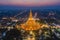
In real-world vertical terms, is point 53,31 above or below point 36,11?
below

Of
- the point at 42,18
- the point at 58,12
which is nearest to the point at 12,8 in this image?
the point at 42,18

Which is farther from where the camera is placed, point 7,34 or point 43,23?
point 43,23

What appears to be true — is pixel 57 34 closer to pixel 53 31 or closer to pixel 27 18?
pixel 53 31

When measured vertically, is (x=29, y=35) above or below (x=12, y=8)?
below

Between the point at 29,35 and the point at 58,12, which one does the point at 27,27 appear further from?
the point at 58,12

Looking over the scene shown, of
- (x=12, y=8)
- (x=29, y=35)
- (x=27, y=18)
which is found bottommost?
(x=29, y=35)

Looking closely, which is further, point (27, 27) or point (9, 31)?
point (27, 27)

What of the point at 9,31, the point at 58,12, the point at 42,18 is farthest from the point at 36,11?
the point at 9,31

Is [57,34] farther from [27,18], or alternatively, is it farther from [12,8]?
[12,8]
